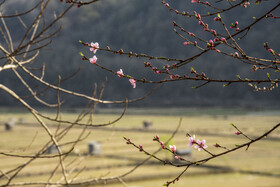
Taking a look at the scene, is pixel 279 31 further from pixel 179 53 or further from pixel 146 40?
pixel 146 40

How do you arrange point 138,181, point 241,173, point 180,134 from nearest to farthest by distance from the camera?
point 138,181 → point 241,173 → point 180,134

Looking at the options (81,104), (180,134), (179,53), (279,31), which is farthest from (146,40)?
(180,134)

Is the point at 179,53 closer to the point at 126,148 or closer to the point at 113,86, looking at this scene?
the point at 113,86

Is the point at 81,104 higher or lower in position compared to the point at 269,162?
higher

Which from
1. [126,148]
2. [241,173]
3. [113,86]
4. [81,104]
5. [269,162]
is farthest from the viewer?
[113,86]

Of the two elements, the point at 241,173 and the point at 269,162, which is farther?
the point at 269,162

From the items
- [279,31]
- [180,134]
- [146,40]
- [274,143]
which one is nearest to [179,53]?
[146,40]

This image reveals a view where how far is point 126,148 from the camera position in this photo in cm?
3328

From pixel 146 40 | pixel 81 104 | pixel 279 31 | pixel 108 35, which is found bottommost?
pixel 81 104

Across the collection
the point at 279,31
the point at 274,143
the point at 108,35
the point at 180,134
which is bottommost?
the point at 274,143

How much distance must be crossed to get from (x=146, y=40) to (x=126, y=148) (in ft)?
353

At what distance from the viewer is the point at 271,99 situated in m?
114

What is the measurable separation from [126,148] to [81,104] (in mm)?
92141

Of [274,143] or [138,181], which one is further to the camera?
[274,143]
